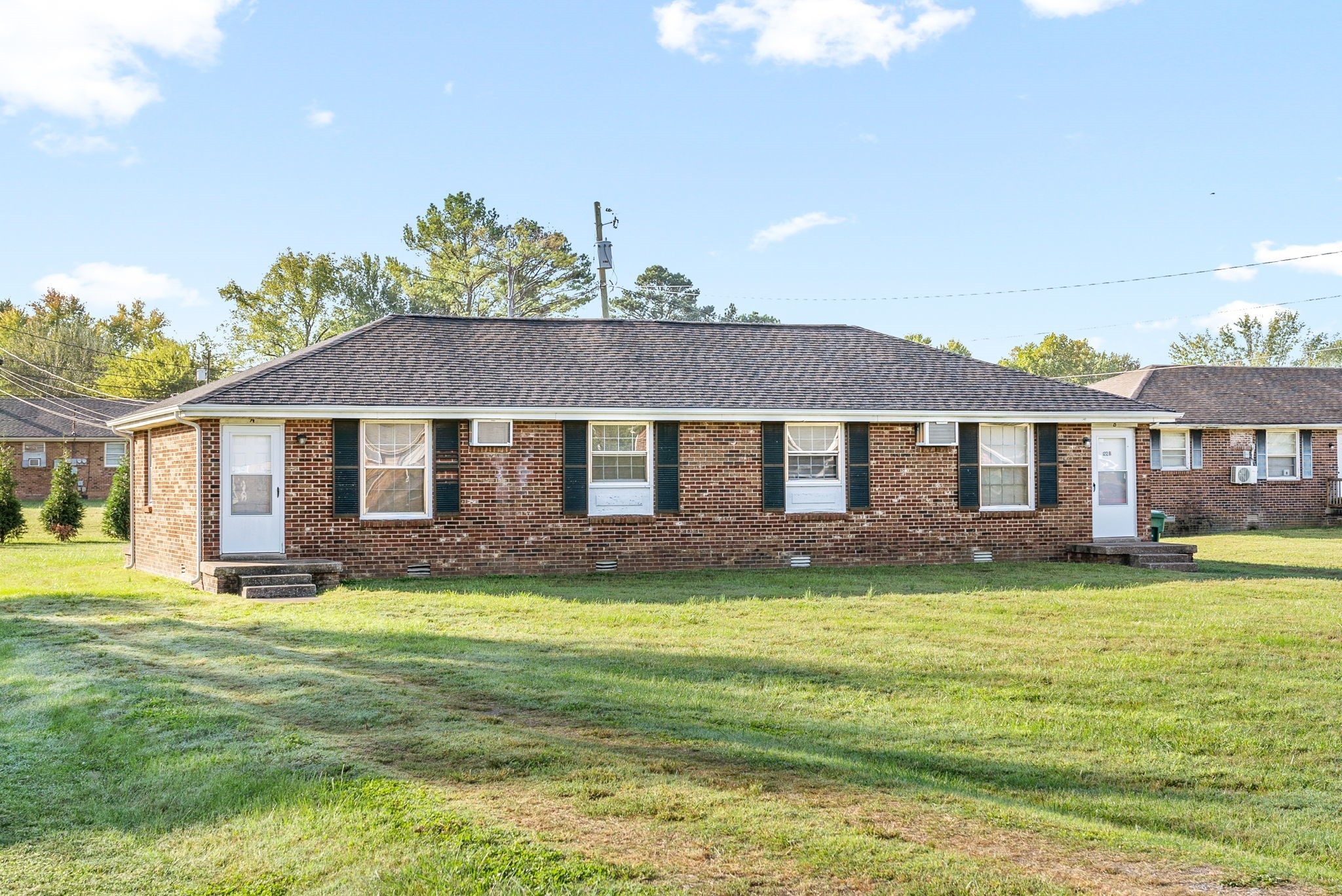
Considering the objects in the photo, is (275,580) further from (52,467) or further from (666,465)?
(52,467)

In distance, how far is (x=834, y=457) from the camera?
18.2 metres

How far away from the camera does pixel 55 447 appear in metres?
45.3

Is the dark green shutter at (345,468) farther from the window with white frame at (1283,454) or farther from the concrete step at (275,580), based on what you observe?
the window with white frame at (1283,454)

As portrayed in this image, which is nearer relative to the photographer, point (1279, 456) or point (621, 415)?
point (621, 415)

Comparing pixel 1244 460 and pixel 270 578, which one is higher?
pixel 1244 460

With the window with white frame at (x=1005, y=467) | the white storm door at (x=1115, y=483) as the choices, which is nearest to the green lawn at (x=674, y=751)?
the window with white frame at (x=1005, y=467)

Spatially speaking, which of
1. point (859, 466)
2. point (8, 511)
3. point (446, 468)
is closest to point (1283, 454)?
point (859, 466)

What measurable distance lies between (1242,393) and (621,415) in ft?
70.4

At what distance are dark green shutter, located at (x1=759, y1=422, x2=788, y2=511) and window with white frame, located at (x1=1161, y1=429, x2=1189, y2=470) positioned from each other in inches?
584

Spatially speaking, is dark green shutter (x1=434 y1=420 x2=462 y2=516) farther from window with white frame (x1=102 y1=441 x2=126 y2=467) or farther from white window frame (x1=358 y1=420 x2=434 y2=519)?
window with white frame (x1=102 y1=441 x2=126 y2=467)

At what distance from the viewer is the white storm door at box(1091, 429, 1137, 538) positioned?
1927 centimetres

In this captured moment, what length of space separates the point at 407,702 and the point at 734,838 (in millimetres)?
3451

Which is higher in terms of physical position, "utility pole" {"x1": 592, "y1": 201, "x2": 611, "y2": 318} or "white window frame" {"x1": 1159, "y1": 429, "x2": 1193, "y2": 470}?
"utility pole" {"x1": 592, "y1": 201, "x2": 611, "y2": 318}

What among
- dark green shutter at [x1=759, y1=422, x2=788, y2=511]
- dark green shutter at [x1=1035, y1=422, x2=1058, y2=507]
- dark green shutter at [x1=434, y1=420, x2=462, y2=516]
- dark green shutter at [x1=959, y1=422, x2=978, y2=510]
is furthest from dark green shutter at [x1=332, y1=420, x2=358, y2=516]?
dark green shutter at [x1=1035, y1=422, x2=1058, y2=507]
